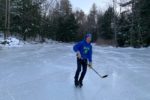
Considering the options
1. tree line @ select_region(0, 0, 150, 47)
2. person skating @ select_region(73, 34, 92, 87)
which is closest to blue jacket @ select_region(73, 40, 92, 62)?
person skating @ select_region(73, 34, 92, 87)

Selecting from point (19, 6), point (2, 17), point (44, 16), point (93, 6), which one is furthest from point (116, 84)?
point (93, 6)

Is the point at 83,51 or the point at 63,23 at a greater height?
the point at 63,23

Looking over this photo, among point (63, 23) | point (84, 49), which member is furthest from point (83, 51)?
point (63, 23)

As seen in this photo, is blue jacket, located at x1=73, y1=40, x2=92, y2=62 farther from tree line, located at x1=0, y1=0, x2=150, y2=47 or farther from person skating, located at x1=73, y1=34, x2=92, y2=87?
tree line, located at x1=0, y1=0, x2=150, y2=47

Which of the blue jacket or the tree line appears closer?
the blue jacket

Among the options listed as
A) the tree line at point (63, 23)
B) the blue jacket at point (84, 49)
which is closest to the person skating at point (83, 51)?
the blue jacket at point (84, 49)

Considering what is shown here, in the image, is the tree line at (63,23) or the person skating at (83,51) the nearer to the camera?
the person skating at (83,51)

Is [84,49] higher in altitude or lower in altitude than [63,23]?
lower

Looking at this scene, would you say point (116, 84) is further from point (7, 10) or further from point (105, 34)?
point (105, 34)

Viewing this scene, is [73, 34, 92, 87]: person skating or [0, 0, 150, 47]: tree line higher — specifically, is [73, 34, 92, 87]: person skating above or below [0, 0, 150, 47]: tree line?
below

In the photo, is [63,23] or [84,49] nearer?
[84,49]

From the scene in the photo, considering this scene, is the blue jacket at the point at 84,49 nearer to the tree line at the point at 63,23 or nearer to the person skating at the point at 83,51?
the person skating at the point at 83,51

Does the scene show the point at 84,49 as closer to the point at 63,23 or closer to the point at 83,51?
the point at 83,51

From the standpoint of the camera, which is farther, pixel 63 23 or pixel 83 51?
pixel 63 23
